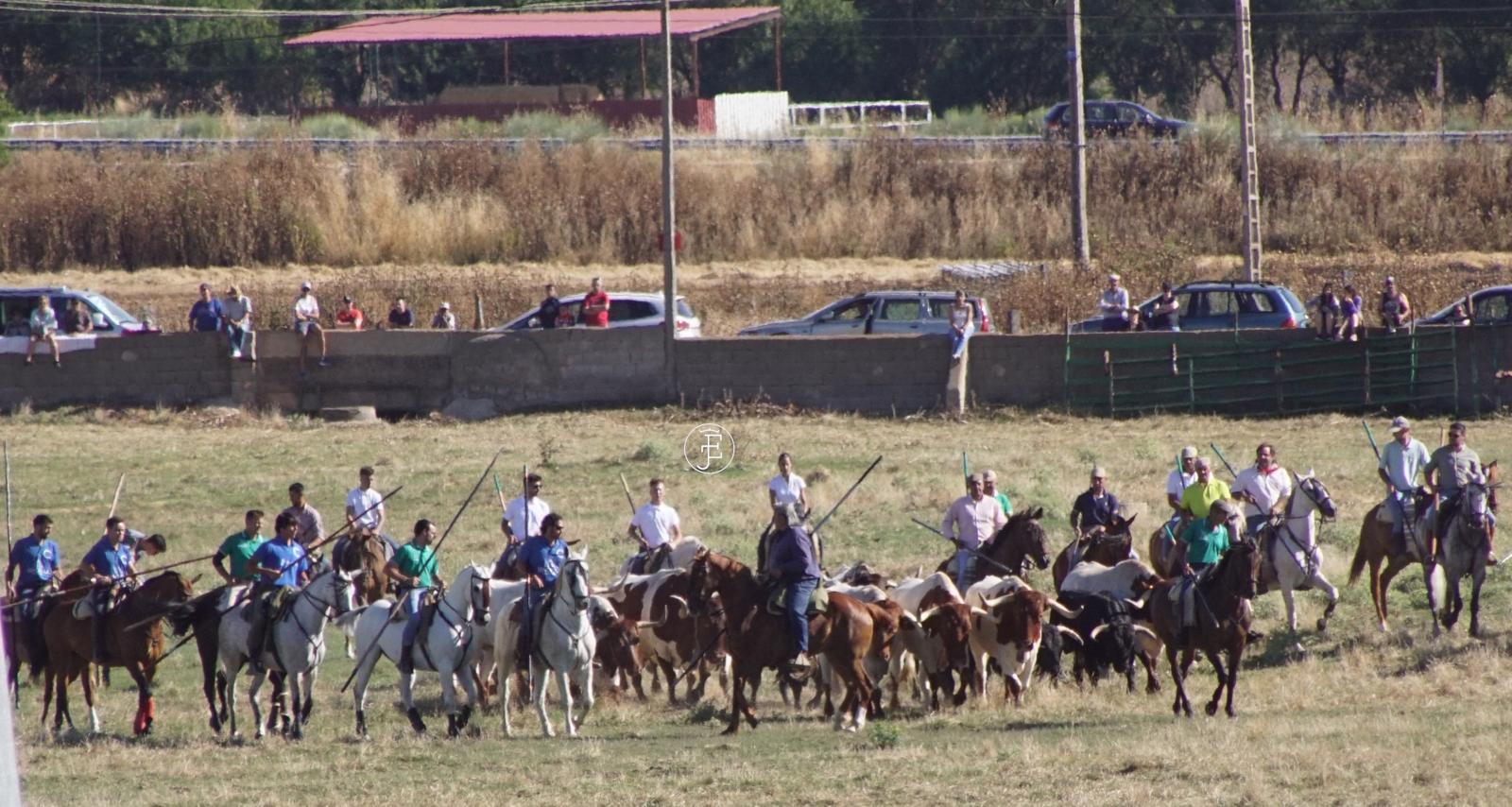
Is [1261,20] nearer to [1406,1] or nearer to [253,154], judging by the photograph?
[1406,1]

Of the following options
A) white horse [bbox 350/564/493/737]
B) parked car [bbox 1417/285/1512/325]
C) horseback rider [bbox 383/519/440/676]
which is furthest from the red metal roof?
white horse [bbox 350/564/493/737]

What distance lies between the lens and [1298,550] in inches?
800

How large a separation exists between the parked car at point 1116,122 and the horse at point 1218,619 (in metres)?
37.3

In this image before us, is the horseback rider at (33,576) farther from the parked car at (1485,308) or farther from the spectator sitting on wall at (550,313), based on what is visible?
the parked car at (1485,308)

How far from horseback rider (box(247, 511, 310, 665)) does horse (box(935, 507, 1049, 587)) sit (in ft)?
20.5

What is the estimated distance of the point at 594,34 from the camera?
6028 cm

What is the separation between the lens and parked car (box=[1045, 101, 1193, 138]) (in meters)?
54.0

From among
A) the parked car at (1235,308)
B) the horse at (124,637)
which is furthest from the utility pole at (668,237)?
the horse at (124,637)

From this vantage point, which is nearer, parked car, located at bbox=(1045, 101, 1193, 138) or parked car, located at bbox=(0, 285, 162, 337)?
parked car, located at bbox=(0, 285, 162, 337)

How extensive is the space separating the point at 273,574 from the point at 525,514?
271 centimetres

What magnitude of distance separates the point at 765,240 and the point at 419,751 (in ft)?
114

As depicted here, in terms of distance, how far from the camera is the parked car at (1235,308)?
3422 centimetres

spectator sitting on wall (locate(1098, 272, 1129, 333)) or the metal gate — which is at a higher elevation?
spectator sitting on wall (locate(1098, 272, 1129, 333))

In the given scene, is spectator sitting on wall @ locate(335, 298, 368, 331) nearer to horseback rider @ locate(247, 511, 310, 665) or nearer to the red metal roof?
horseback rider @ locate(247, 511, 310, 665)
